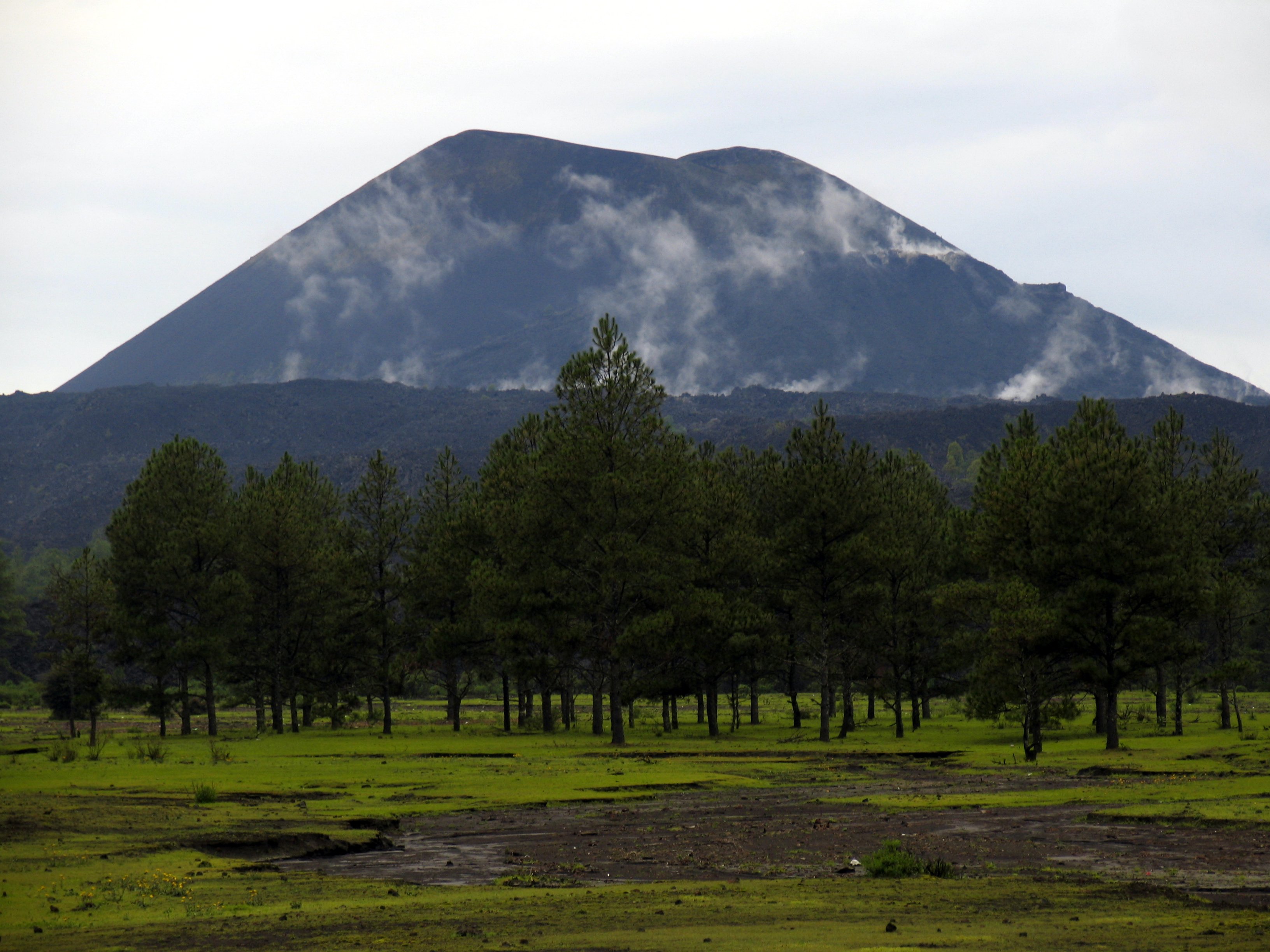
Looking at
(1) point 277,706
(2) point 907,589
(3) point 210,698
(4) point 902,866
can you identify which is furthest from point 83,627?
(4) point 902,866

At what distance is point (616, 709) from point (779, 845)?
3424 cm

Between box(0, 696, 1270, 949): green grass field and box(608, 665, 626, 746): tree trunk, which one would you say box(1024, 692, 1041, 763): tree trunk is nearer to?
box(0, 696, 1270, 949): green grass field

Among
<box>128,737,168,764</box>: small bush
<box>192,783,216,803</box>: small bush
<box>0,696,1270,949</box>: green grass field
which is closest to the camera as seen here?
<box>0,696,1270,949</box>: green grass field

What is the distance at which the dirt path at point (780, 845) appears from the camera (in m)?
20.2

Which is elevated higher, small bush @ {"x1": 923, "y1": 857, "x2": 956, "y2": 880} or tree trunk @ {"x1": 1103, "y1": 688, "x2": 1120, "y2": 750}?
small bush @ {"x1": 923, "y1": 857, "x2": 956, "y2": 880}

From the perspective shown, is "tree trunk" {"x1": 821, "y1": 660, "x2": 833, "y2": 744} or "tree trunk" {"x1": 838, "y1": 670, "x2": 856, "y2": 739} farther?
"tree trunk" {"x1": 838, "y1": 670, "x2": 856, "y2": 739}

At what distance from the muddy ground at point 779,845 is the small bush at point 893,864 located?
23.3 inches

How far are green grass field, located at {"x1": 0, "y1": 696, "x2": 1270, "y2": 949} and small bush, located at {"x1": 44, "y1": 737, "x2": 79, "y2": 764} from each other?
1.37 feet

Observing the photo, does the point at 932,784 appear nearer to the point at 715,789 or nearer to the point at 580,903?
the point at 715,789

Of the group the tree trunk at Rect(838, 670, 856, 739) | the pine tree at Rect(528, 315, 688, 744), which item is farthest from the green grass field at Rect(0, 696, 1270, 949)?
the pine tree at Rect(528, 315, 688, 744)

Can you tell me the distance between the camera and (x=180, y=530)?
223 feet

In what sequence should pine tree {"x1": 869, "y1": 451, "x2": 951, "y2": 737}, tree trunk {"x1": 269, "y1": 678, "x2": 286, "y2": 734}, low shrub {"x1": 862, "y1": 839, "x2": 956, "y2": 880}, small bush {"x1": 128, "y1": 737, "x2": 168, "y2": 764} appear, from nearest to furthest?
low shrub {"x1": 862, "y1": 839, "x2": 956, "y2": 880} → small bush {"x1": 128, "y1": 737, "x2": 168, "y2": 764} → pine tree {"x1": 869, "y1": 451, "x2": 951, "y2": 737} → tree trunk {"x1": 269, "y1": 678, "x2": 286, "y2": 734}

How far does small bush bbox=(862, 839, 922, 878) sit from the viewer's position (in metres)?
19.5

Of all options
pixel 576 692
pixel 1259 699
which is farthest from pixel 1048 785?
pixel 576 692
